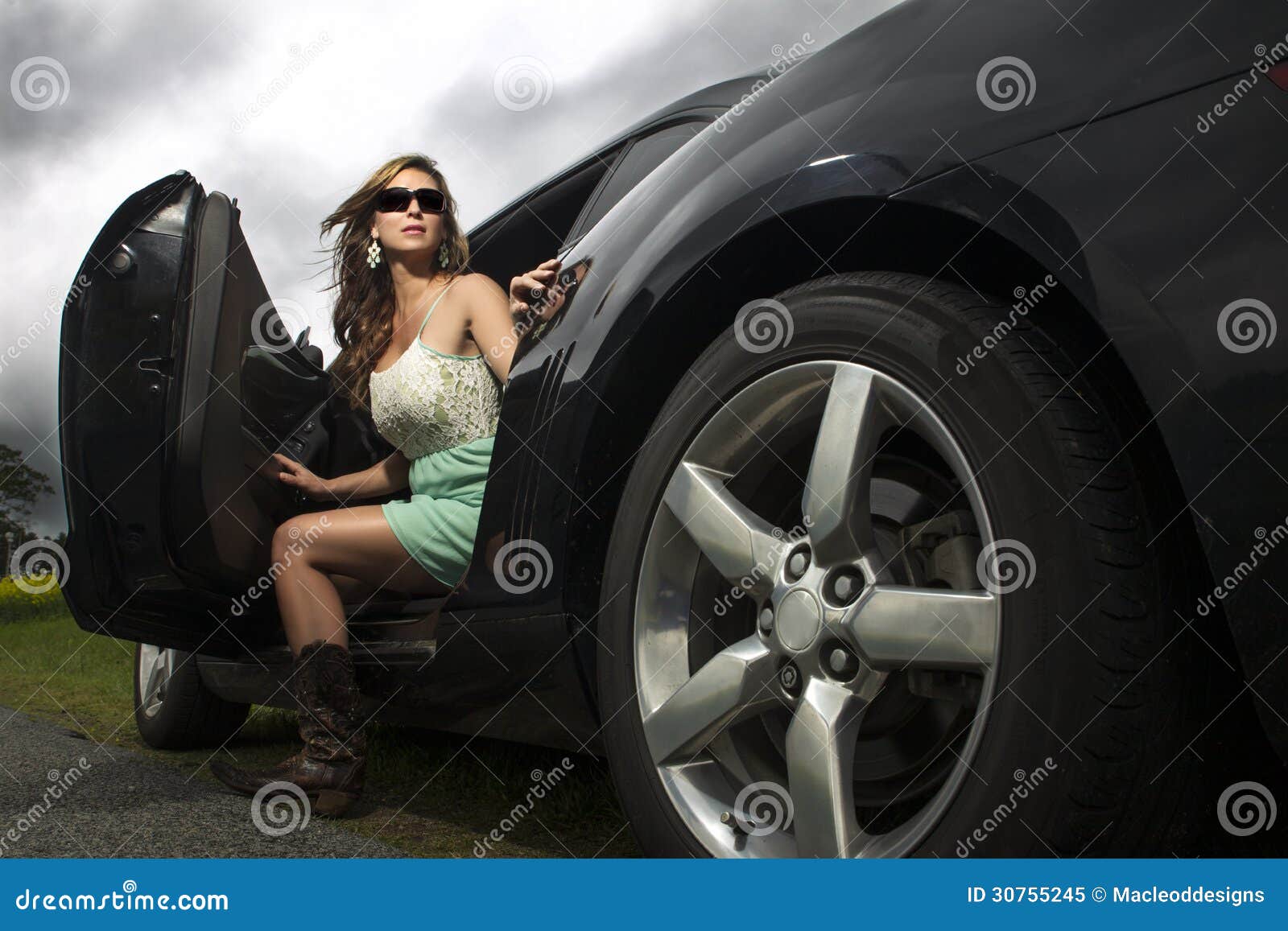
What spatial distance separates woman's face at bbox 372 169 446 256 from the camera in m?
3.11

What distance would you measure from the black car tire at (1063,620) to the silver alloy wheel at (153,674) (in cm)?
317

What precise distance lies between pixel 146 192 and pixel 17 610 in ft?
61.5

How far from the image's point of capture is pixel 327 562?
104 inches

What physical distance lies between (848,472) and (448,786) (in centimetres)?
186

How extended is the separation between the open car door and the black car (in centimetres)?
65

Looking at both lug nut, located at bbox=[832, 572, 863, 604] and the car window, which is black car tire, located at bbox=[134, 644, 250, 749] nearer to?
the car window

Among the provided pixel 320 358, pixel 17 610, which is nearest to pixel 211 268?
pixel 320 358

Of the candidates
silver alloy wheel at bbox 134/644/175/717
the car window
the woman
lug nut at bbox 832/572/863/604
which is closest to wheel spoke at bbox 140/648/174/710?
silver alloy wheel at bbox 134/644/175/717

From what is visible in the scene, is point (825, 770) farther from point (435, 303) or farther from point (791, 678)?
point (435, 303)

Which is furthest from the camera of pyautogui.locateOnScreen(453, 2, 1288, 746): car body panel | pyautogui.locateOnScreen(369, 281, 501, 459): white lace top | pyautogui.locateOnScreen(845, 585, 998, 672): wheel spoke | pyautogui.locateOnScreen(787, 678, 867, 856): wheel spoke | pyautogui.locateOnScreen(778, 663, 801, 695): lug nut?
pyautogui.locateOnScreen(369, 281, 501, 459): white lace top

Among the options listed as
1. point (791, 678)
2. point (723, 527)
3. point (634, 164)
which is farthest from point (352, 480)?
point (791, 678)

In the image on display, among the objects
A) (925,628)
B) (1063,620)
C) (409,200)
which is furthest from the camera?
(409,200)

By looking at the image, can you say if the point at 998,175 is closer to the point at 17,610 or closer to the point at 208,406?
the point at 208,406

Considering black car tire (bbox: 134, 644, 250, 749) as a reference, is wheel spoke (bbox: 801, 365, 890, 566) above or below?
above
